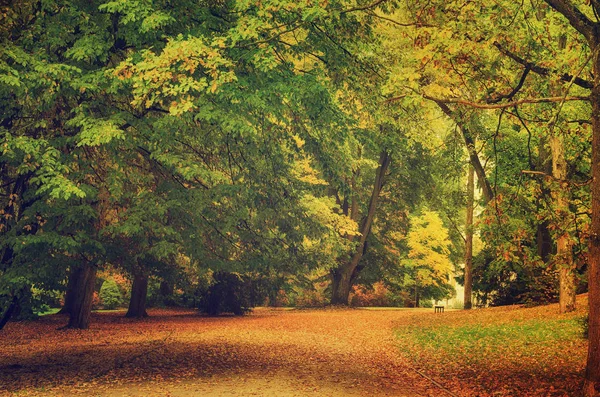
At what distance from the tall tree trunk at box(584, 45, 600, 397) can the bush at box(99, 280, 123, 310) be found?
114 ft

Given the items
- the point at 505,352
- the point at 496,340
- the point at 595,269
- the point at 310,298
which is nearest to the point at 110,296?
the point at 310,298

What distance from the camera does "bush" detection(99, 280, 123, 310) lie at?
4047 centimetres

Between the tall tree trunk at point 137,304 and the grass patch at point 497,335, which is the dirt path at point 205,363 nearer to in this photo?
the grass patch at point 497,335

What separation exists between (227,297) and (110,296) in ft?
34.1

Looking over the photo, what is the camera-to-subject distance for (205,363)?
47.1 ft

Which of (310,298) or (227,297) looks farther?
(310,298)

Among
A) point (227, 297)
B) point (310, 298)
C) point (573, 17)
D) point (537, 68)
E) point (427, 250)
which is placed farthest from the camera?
point (427, 250)

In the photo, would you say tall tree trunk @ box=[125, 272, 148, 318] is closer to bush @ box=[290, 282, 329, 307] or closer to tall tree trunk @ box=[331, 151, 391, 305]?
tall tree trunk @ box=[331, 151, 391, 305]

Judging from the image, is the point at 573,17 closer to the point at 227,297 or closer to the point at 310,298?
the point at 227,297

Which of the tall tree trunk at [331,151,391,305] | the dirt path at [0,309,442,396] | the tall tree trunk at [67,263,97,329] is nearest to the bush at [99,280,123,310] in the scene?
the tall tree trunk at [331,151,391,305]

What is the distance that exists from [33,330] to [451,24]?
65.1ft

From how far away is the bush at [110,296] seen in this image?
40469 millimetres

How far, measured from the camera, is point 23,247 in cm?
1298

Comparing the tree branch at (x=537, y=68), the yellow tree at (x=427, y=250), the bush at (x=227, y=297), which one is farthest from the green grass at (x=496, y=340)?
the yellow tree at (x=427, y=250)
